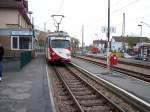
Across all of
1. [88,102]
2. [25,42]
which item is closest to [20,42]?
[25,42]

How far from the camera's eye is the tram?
36.5 m

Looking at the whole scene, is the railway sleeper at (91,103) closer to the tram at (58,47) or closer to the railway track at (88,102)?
the railway track at (88,102)

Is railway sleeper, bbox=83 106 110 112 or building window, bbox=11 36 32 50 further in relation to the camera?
building window, bbox=11 36 32 50

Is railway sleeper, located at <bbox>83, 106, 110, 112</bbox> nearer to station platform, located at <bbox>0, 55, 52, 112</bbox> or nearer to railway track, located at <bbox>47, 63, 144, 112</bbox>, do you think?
railway track, located at <bbox>47, 63, 144, 112</bbox>

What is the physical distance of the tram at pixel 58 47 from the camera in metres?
36.5

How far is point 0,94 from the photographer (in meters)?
15.0

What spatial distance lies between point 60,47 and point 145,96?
22067mm

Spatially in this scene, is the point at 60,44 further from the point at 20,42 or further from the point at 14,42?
the point at 20,42

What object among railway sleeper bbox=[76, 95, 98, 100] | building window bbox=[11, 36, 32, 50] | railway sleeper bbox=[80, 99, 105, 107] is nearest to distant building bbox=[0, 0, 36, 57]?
building window bbox=[11, 36, 32, 50]

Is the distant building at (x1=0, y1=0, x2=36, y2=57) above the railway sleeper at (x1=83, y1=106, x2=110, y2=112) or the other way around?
above

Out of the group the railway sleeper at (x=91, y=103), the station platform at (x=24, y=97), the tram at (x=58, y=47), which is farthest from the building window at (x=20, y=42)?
the railway sleeper at (x=91, y=103)

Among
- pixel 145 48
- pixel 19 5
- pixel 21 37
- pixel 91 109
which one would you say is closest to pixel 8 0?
pixel 19 5

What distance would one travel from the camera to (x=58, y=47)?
1453 inches

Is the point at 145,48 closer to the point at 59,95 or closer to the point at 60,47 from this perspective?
the point at 60,47
